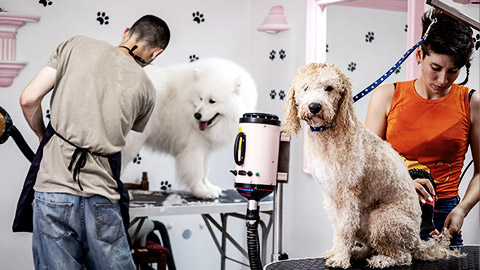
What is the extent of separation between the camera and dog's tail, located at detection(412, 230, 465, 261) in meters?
1.40

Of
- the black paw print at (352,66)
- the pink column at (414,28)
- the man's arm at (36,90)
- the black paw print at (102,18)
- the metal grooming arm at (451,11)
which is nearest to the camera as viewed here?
the metal grooming arm at (451,11)

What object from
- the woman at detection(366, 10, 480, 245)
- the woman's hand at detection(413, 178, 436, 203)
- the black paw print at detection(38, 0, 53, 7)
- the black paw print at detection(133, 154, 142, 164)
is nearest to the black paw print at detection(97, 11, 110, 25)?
the black paw print at detection(38, 0, 53, 7)

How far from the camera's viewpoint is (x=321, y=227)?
309 centimetres

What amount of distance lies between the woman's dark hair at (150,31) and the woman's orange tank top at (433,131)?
95cm

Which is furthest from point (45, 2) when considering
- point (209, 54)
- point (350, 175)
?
point (350, 175)

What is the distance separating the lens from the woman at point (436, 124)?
5.24 ft

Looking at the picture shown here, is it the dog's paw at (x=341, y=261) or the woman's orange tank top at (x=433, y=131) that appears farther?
the woman's orange tank top at (x=433, y=131)

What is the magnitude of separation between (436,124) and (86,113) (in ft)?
3.72

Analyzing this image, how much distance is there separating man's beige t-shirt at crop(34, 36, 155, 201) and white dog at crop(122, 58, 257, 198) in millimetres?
1047

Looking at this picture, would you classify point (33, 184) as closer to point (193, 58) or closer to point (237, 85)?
point (237, 85)

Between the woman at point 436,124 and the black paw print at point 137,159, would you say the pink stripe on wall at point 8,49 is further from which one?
the woman at point 436,124

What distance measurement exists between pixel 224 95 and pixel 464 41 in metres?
1.64

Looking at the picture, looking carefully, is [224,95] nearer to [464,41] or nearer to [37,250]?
[37,250]

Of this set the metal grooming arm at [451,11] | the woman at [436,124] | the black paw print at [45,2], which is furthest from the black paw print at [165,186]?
the metal grooming arm at [451,11]
